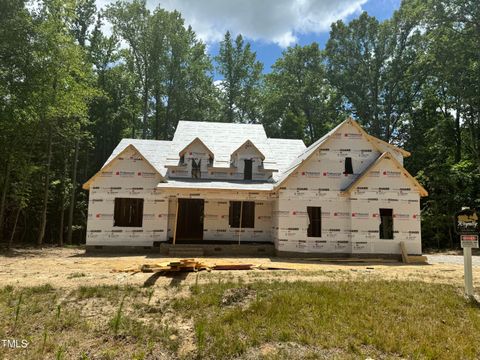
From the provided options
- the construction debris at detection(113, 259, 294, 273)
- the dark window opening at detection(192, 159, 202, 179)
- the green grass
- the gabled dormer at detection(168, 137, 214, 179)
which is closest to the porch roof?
the dark window opening at detection(192, 159, 202, 179)

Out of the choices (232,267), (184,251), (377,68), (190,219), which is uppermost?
(377,68)

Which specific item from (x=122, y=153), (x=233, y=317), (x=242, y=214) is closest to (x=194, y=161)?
(x=122, y=153)

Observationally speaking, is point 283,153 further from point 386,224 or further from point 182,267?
point 182,267

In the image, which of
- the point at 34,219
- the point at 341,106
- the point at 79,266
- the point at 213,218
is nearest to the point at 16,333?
the point at 79,266

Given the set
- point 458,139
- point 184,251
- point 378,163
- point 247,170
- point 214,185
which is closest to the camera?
point 184,251

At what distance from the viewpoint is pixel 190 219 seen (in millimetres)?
19594

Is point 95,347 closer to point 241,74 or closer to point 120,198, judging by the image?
point 120,198

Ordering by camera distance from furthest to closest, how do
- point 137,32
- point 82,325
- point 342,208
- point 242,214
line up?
Answer: point 137,32 < point 242,214 < point 342,208 < point 82,325

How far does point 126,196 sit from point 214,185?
16.0 ft

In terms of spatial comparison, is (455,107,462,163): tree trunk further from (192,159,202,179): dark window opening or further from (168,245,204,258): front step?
(168,245,204,258): front step

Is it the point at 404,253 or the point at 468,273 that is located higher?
the point at 468,273

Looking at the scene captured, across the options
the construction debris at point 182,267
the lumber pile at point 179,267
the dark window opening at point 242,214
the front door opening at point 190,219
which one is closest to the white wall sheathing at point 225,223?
the dark window opening at point 242,214

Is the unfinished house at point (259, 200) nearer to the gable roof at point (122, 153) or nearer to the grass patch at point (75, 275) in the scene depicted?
the gable roof at point (122, 153)

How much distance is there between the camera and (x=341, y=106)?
41500 millimetres
